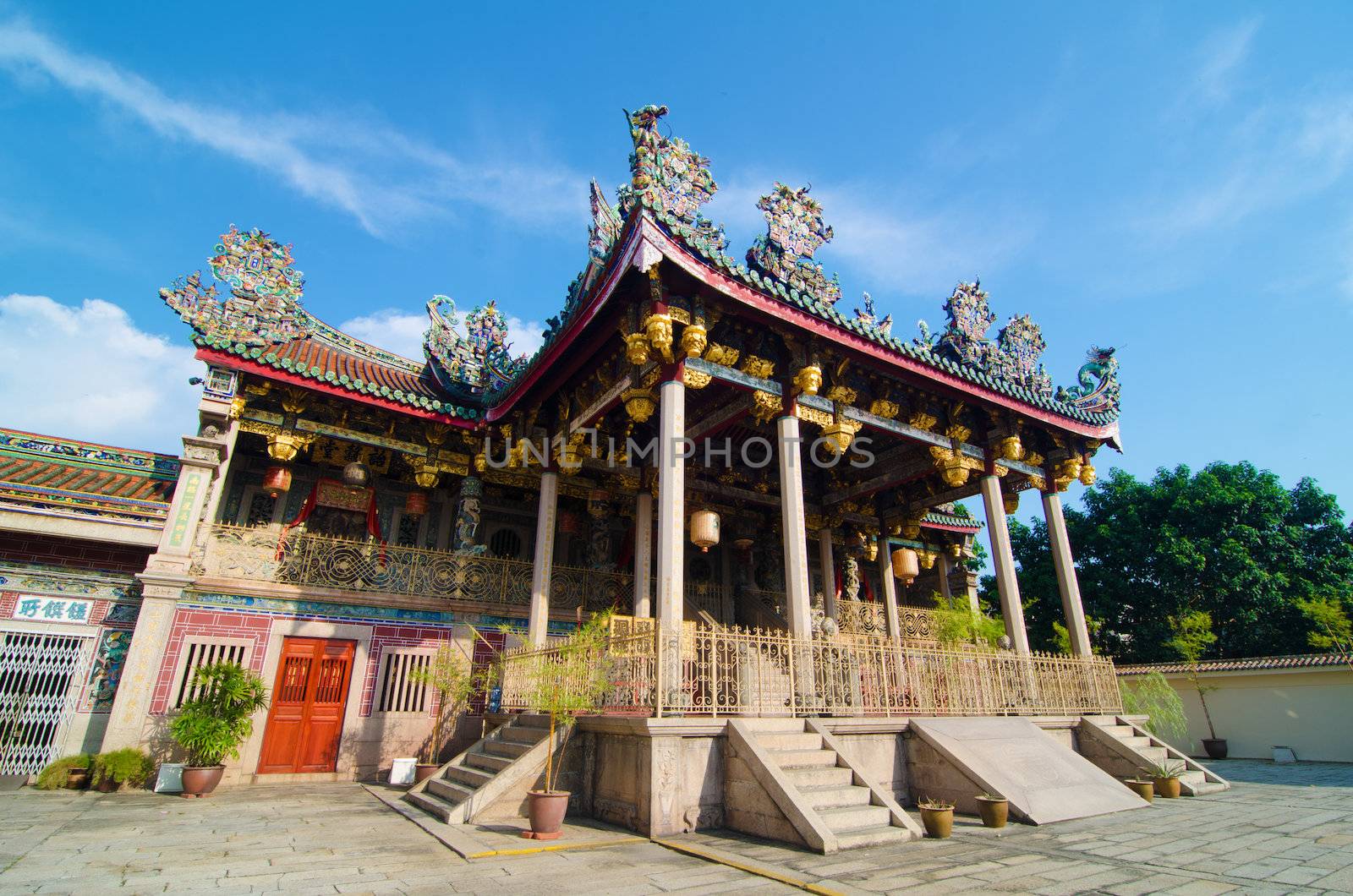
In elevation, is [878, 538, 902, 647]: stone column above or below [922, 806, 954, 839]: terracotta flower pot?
above

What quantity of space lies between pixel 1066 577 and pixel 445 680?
1144 centimetres

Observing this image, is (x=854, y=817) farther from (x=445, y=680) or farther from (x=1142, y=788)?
(x=445, y=680)

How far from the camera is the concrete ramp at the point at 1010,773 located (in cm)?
747

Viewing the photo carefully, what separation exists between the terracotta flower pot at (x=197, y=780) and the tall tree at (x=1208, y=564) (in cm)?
2601

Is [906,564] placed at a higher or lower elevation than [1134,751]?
higher

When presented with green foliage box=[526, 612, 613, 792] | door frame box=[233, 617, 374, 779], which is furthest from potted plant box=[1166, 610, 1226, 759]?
door frame box=[233, 617, 374, 779]

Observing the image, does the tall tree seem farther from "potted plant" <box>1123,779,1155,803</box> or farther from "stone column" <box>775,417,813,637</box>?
"stone column" <box>775,417,813,637</box>

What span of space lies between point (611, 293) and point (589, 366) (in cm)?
234

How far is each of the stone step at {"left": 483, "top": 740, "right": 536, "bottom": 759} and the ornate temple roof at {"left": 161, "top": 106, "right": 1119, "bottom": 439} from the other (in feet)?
19.2

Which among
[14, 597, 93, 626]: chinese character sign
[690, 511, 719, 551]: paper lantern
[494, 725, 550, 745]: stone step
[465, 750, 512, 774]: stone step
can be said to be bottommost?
[465, 750, 512, 774]: stone step

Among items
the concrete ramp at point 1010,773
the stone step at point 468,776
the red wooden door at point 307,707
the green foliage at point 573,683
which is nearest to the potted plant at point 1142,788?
the concrete ramp at point 1010,773

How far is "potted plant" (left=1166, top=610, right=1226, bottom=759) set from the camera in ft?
63.6

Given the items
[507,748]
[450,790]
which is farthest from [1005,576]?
[450,790]

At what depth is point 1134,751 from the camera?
32.6ft
